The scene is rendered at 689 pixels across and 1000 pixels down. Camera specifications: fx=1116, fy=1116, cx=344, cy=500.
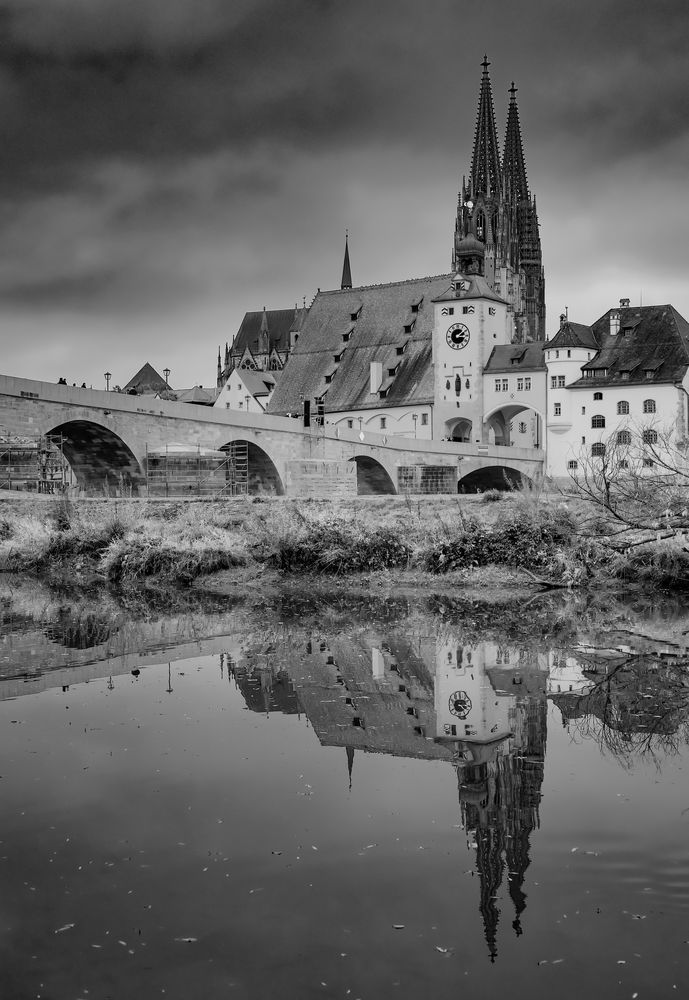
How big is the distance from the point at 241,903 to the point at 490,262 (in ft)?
326

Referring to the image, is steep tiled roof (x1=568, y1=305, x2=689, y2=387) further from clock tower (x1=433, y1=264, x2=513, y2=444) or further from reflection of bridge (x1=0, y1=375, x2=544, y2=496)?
reflection of bridge (x1=0, y1=375, x2=544, y2=496)

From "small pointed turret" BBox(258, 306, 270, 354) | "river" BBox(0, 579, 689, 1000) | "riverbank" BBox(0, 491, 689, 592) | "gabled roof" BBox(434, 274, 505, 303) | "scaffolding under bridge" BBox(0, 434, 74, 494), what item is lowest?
"river" BBox(0, 579, 689, 1000)

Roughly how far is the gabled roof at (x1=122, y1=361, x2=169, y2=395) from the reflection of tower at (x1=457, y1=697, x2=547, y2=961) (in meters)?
116

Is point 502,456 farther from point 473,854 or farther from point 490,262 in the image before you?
point 473,854

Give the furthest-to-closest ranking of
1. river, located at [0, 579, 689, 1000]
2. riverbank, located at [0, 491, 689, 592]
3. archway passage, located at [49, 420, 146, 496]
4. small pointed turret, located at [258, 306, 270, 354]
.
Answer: small pointed turret, located at [258, 306, 270, 354] < archway passage, located at [49, 420, 146, 496] < riverbank, located at [0, 491, 689, 592] < river, located at [0, 579, 689, 1000]

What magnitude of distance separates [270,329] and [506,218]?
27969mm

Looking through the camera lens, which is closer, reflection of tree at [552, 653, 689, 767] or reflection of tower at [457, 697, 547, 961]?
reflection of tower at [457, 697, 547, 961]

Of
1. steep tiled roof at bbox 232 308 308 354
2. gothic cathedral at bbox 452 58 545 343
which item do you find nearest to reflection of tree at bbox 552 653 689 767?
gothic cathedral at bbox 452 58 545 343

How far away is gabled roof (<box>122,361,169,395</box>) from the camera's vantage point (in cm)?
12438

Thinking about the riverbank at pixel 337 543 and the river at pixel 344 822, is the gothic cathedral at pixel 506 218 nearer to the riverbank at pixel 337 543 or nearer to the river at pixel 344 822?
the riverbank at pixel 337 543

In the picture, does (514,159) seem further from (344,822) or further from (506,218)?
(344,822)

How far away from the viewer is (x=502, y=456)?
213ft

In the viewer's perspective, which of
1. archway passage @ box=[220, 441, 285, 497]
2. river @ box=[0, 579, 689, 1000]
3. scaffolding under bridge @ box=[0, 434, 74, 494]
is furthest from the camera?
archway passage @ box=[220, 441, 285, 497]

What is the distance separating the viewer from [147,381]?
127938mm
